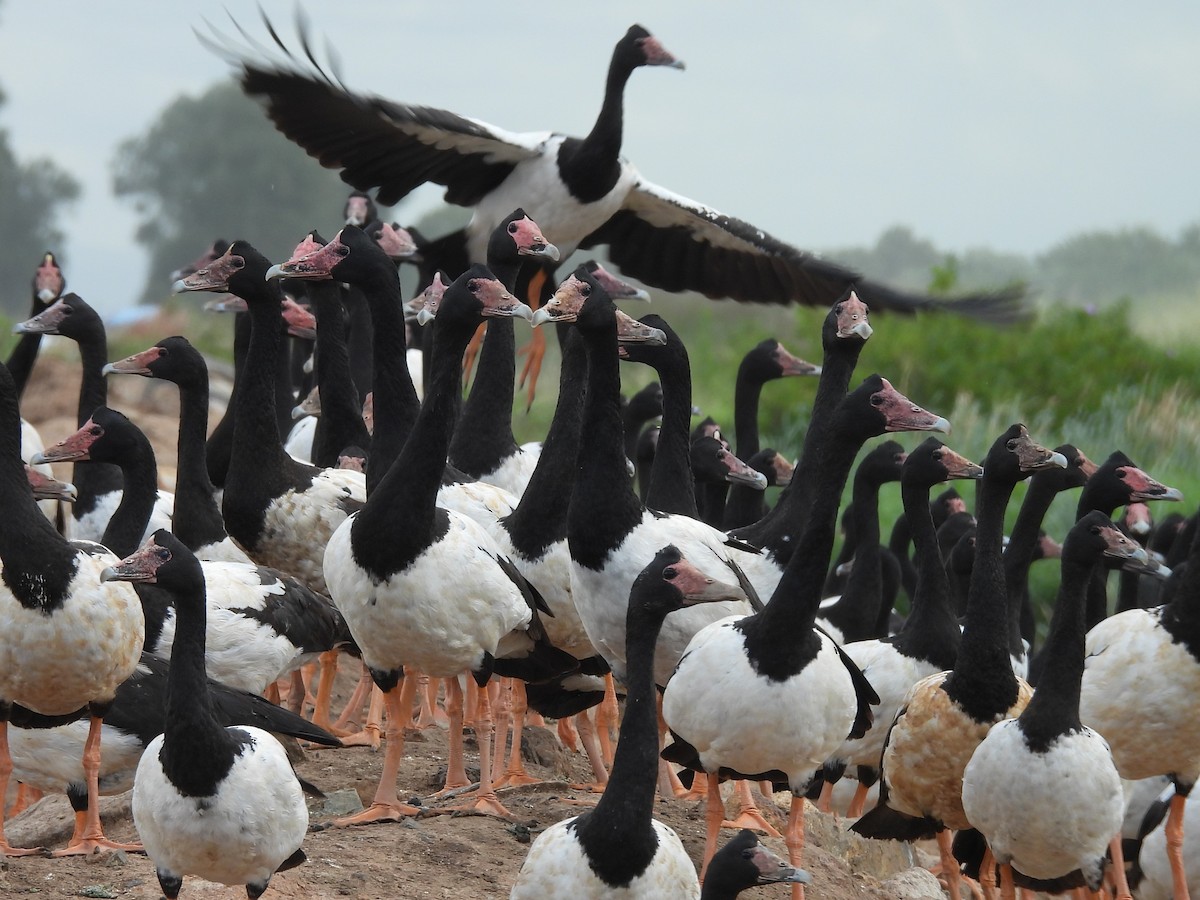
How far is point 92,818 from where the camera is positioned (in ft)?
21.0

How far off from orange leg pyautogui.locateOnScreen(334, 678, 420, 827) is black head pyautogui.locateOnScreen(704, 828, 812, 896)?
72.6 inches

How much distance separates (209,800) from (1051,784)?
2.95 metres

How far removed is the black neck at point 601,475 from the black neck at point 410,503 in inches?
20.7

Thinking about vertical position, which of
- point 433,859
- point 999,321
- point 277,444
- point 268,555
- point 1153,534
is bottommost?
point 433,859

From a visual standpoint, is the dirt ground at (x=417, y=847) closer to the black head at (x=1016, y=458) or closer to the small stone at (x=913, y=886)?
the small stone at (x=913, y=886)

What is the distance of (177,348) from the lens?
26.5ft

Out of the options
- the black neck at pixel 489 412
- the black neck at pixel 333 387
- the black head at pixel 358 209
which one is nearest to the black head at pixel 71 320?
the black neck at pixel 333 387

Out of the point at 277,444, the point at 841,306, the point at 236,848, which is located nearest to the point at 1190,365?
the point at 841,306

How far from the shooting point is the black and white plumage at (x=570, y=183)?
9.26 metres

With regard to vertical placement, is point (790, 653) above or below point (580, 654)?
above

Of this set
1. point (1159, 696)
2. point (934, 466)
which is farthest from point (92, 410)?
point (1159, 696)

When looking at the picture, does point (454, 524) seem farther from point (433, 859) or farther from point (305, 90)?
point (305, 90)

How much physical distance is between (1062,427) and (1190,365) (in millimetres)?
4174

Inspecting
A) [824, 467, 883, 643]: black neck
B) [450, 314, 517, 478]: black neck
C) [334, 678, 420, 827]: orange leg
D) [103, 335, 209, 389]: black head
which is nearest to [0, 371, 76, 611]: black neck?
[334, 678, 420, 827]: orange leg
